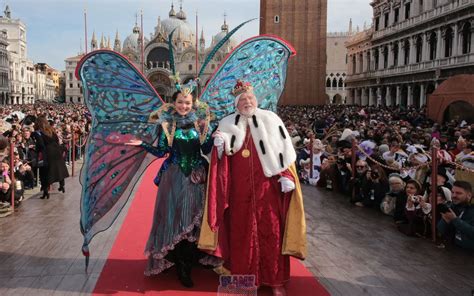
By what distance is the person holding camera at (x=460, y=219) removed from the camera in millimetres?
4914

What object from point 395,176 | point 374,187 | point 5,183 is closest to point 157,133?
point 5,183

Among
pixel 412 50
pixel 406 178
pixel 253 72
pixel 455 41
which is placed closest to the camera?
pixel 253 72

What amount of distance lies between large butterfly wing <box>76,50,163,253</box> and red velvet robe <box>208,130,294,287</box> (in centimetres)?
89

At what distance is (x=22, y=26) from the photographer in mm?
95812

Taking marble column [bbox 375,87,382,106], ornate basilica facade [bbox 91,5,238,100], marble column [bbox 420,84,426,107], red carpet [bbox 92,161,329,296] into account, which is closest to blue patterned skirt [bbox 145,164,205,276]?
red carpet [bbox 92,161,329,296]

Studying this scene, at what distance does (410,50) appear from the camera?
36.0 metres

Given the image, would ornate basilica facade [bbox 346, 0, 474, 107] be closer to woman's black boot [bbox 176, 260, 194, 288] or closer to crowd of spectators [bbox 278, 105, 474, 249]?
crowd of spectators [bbox 278, 105, 474, 249]

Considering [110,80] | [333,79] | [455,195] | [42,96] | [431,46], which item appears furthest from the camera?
[42,96]

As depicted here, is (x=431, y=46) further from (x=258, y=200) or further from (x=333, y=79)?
(x=333, y=79)

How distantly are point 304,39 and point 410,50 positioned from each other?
12897 mm

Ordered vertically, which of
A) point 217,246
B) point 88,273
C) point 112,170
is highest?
point 112,170

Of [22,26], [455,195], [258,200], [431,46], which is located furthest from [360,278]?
[22,26]

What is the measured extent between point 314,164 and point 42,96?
111272 mm

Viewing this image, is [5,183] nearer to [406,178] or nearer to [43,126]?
[43,126]
